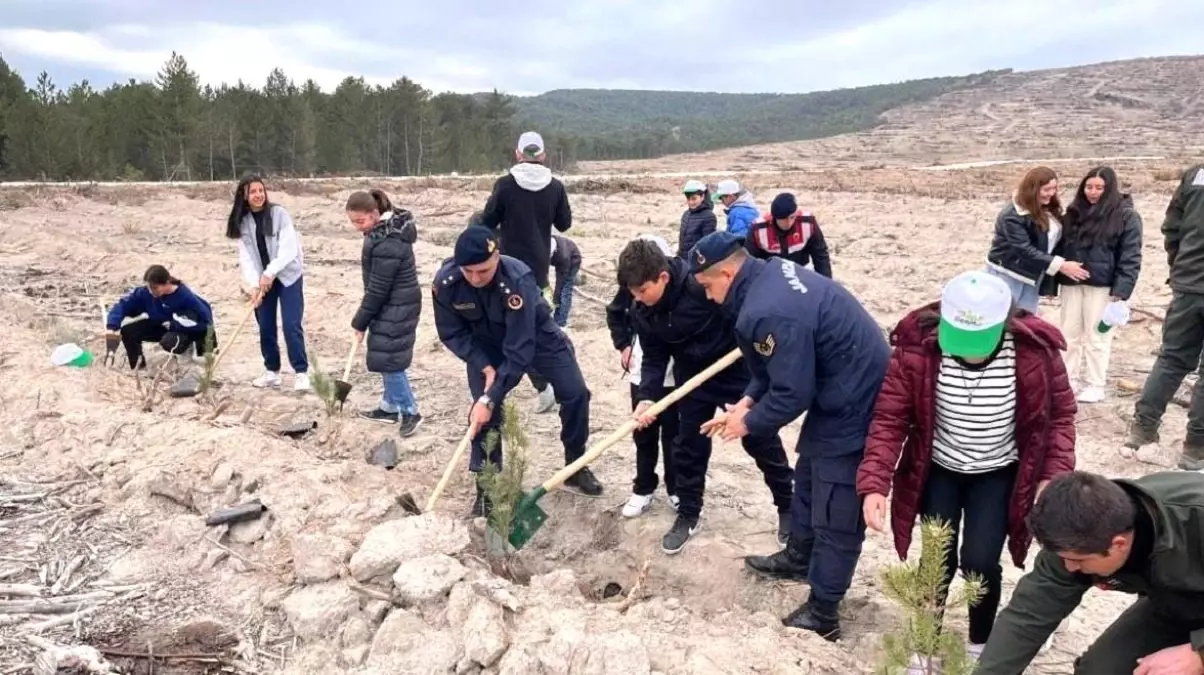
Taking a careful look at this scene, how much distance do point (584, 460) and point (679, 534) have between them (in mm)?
615

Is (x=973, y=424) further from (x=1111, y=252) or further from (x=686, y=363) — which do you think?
(x=1111, y=252)

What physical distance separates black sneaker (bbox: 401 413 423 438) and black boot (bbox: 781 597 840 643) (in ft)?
10.2

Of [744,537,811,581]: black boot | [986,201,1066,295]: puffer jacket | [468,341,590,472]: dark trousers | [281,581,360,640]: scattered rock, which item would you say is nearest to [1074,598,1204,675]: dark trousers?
[744,537,811,581]: black boot

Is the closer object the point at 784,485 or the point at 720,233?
the point at 720,233

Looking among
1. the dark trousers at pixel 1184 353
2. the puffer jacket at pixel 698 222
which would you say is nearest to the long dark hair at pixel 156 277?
the puffer jacket at pixel 698 222

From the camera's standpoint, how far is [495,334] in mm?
4281

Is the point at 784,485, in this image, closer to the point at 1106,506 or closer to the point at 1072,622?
the point at 1072,622

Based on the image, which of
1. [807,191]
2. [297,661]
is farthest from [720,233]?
[807,191]

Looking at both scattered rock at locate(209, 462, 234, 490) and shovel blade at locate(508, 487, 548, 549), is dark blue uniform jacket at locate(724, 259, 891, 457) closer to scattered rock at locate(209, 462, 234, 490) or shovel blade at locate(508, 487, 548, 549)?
shovel blade at locate(508, 487, 548, 549)

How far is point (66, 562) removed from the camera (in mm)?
3342

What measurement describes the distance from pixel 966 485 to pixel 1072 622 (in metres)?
1.10

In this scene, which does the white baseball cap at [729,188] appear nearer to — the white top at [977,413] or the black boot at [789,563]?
the black boot at [789,563]

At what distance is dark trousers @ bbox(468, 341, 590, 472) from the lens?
14.3ft

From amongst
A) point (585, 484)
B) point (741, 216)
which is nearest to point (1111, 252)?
point (741, 216)
